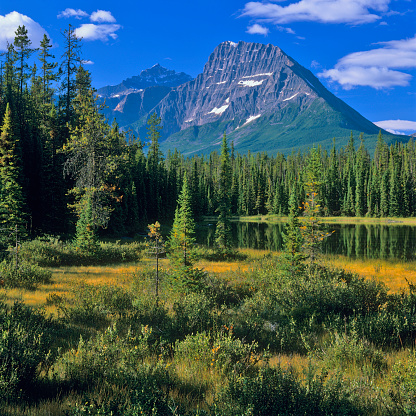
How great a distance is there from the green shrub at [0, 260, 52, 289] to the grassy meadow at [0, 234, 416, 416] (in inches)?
87.4

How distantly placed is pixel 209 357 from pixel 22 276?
11466 mm

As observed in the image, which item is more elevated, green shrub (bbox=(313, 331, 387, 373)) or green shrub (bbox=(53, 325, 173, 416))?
green shrub (bbox=(53, 325, 173, 416))

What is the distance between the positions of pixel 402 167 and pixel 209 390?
116 m

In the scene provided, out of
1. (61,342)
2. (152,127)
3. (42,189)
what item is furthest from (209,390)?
(152,127)

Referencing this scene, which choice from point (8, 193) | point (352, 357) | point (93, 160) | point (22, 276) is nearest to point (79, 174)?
point (93, 160)

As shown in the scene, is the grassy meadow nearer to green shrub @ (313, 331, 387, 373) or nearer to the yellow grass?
green shrub @ (313, 331, 387, 373)

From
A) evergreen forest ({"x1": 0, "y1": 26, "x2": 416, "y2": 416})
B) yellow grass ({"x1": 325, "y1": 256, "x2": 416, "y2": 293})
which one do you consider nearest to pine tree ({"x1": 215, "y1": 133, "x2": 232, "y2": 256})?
evergreen forest ({"x1": 0, "y1": 26, "x2": 416, "y2": 416})

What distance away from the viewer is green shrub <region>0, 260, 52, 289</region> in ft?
42.1

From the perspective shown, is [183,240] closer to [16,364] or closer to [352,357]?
[352,357]

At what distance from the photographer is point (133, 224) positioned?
51406 millimetres

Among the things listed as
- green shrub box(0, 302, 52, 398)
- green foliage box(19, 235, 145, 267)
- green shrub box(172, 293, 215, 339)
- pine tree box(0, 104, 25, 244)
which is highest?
pine tree box(0, 104, 25, 244)

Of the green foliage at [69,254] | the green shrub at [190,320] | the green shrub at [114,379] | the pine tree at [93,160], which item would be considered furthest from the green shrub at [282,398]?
the pine tree at [93,160]

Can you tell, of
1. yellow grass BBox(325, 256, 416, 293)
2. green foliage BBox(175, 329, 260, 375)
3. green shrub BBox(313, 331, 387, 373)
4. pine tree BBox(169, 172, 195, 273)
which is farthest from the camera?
yellow grass BBox(325, 256, 416, 293)

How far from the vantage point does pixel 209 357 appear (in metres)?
5.23
